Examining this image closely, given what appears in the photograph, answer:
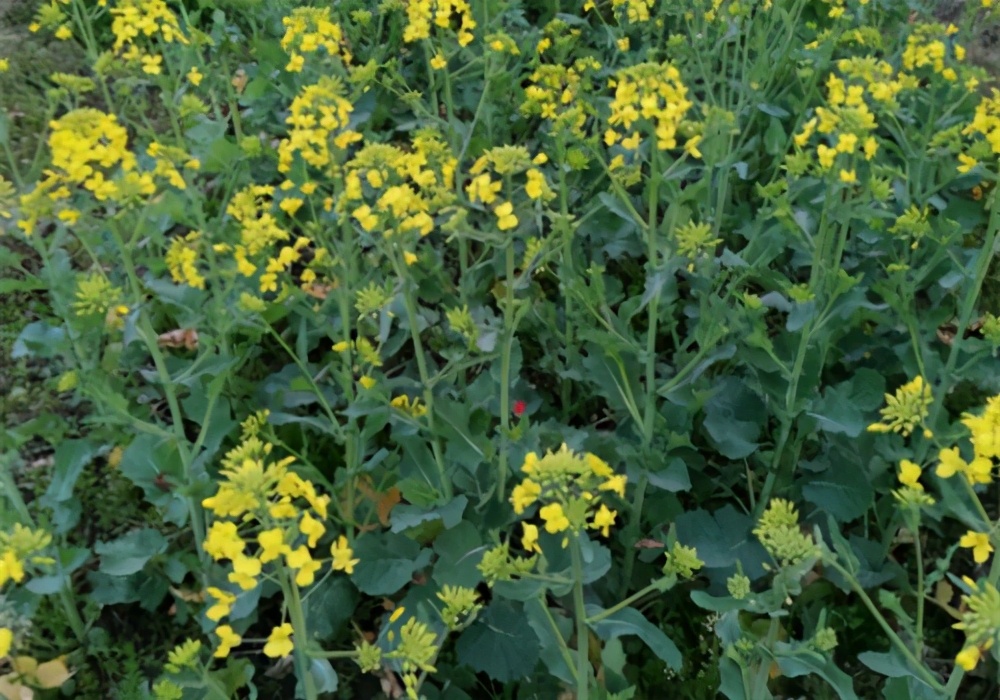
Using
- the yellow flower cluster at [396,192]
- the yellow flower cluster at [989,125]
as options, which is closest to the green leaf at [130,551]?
the yellow flower cluster at [396,192]

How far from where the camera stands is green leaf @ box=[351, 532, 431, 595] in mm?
2152

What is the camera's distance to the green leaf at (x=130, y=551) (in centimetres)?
214

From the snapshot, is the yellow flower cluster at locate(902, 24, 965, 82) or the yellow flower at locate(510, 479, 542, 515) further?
the yellow flower cluster at locate(902, 24, 965, 82)

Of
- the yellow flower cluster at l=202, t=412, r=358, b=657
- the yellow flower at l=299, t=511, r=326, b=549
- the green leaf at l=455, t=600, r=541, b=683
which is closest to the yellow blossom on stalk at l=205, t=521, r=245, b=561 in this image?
the yellow flower cluster at l=202, t=412, r=358, b=657

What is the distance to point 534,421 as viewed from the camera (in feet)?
8.57

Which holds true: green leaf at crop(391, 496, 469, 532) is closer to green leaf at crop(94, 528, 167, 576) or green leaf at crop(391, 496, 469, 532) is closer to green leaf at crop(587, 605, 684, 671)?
green leaf at crop(587, 605, 684, 671)

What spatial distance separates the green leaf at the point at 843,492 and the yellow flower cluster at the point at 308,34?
220cm

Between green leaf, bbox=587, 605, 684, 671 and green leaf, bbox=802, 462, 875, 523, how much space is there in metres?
0.70

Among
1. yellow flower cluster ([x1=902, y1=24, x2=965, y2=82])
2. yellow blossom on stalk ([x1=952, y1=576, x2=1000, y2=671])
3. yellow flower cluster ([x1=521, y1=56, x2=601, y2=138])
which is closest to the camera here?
yellow blossom on stalk ([x1=952, y1=576, x2=1000, y2=671])

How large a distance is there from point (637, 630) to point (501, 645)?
0.45 metres

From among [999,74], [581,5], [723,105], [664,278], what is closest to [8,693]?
[664,278]

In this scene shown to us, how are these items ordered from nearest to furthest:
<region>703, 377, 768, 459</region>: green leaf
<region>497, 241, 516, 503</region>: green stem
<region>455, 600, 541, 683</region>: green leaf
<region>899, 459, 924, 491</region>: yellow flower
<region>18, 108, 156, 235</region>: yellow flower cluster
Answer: <region>899, 459, 924, 491</region>: yellow flower → <region>18, 108, 156, 235</region>: yellow flower cluster → <region>497, 241, 516, 503</region>: green stem → <region>455, 600, 541, 683</region>: green leaf → <region>703, 377, 768, 459</region>: green leaf

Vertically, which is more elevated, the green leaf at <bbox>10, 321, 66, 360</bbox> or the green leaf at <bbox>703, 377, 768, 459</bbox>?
the green leaf at <bbox>10, 321, 66, 360</bbox>

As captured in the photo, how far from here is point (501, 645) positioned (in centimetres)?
210
